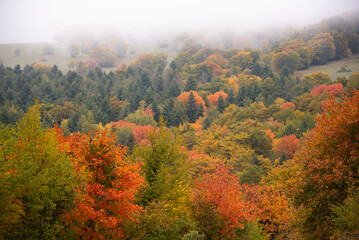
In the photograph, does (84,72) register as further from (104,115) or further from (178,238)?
(178,238)

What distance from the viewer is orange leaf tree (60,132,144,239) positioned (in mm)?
13484

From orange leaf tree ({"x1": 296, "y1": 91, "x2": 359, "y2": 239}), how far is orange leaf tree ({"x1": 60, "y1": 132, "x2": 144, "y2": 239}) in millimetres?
10072

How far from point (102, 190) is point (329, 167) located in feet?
40.8

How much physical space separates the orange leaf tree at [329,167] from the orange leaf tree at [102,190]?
10.1 m

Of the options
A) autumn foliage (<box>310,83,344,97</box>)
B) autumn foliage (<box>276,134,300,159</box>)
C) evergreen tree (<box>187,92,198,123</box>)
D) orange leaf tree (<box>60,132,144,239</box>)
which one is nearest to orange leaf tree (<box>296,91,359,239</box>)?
orange leaf tree (<box>60,132,144,239</box>)

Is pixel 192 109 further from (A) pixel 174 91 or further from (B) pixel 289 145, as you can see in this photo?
(B) pixel 289 145

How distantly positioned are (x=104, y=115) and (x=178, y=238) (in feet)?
271

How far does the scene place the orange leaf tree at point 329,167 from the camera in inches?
575

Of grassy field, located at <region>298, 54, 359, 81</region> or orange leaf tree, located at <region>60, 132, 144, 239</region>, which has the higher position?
orange leaf tree, located at <region>60, 132, 144, 239</region>

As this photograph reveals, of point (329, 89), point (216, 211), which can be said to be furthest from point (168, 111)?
point (216, 211)

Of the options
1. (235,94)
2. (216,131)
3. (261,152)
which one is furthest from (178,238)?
(235,94)

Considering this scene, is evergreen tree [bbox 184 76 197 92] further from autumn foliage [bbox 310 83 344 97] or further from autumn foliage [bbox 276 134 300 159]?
autumn foliage [bbox 276 134 300 159]

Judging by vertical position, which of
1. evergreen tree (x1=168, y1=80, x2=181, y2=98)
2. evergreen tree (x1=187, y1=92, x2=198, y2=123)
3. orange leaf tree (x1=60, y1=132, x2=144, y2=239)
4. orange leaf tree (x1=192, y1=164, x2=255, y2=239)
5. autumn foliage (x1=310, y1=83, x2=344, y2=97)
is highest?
orange leaf tree (x1=60, y1=132, x2=144, y2=239)

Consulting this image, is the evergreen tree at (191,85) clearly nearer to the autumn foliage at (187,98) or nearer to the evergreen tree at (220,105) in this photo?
the autumn foliage at (187,98)
